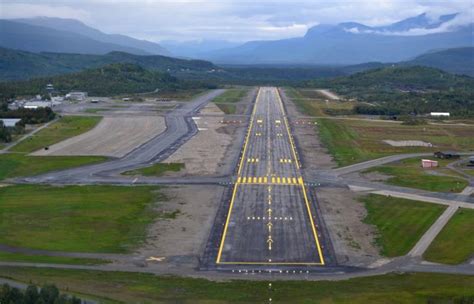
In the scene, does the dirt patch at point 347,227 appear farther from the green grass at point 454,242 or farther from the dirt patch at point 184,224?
the dirt patch at point 184,224

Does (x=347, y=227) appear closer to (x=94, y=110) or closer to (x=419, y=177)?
(x=419, y=177)

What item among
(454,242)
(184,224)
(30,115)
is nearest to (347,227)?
(454,242)

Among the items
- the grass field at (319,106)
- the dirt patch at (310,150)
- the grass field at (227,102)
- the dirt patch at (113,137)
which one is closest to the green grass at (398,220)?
the dirt patch at (310,150)

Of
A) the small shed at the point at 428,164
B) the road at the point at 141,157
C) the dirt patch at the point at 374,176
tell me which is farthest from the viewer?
the small shed at the point at 428,164

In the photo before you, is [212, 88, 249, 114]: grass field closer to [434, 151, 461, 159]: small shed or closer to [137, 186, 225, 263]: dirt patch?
[434, 151, 461, 159]: small shed

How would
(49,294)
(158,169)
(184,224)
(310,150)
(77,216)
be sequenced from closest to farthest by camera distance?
(49,294) → (184,224) → (77,216) → (158,169) → (310,150)

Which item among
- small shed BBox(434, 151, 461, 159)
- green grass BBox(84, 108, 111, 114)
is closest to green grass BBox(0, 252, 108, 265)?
small shed BBox(434, 151, 461, 159)

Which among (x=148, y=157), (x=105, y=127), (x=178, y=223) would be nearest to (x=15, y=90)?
(x=105, y=127)

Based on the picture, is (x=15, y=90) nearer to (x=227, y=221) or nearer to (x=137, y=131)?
(x=137, y=131)
